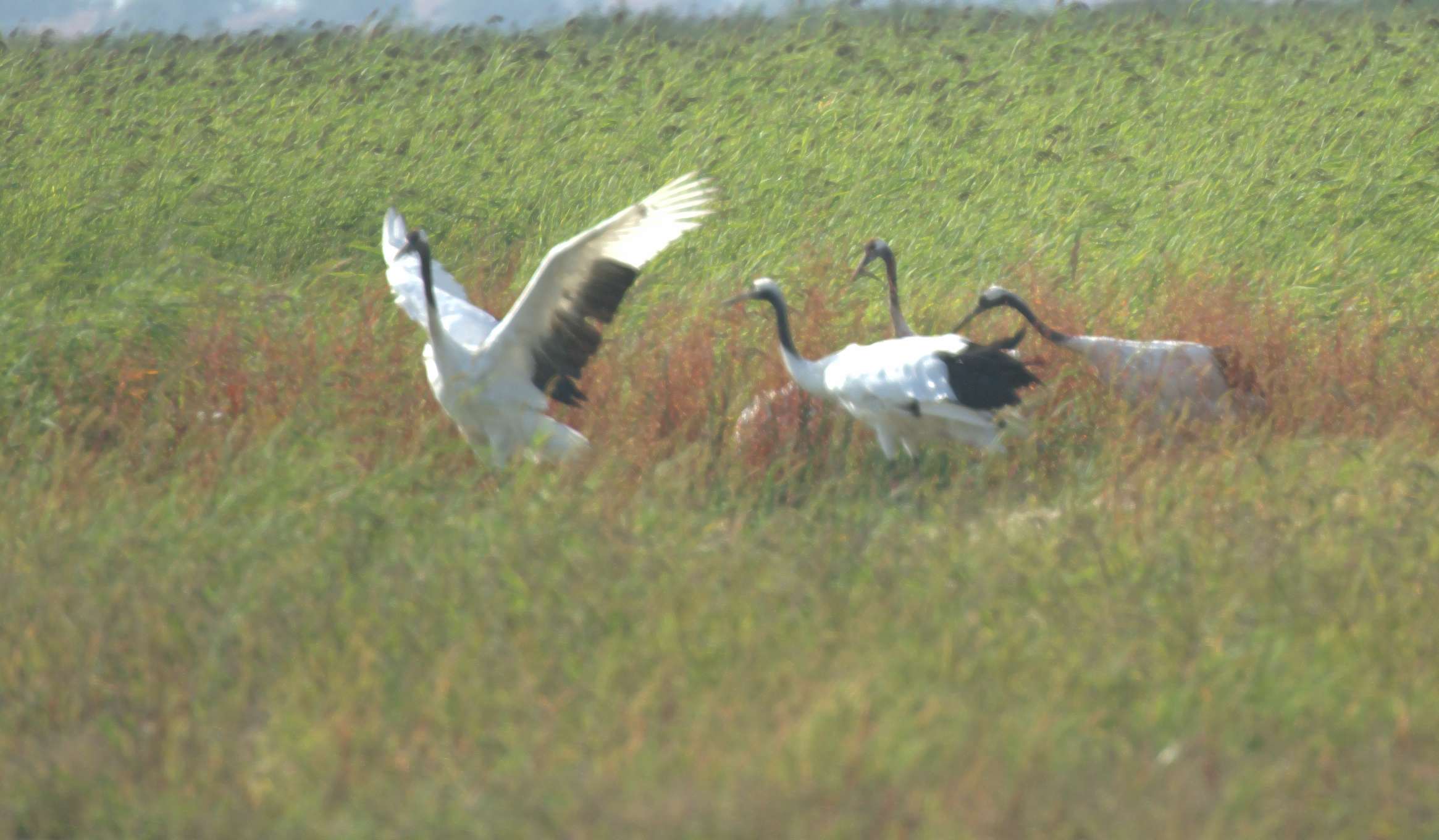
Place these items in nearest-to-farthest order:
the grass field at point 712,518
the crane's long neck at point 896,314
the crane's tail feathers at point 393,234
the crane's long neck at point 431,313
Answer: the grass field at point 712,518
the crane's long neck at point 431,313
the crane's long neck at point 896,314
the crane's tail feathers at point 393,234

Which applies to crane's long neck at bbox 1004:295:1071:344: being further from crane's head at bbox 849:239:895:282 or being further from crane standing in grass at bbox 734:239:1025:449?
crane's head at bbox 849:239:895:282

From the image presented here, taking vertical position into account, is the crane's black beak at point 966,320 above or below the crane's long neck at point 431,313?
below

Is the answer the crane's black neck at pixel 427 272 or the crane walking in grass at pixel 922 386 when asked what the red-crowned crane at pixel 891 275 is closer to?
the crane walking in grass at pixel 922 386

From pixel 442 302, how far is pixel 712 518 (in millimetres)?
2171

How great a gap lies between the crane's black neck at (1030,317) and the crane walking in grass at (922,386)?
2.06ft

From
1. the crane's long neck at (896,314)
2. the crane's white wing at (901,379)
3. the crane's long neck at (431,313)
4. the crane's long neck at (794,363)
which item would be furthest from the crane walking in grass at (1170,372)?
the crane's long neck at (431,313)

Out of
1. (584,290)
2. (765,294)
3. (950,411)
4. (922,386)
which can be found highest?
(584,290)

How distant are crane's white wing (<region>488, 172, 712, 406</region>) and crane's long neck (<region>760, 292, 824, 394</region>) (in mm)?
550

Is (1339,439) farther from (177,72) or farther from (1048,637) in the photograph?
(177,72)

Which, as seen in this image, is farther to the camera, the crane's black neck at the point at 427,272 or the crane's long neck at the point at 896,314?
the crane's long neck at the point at 896,314

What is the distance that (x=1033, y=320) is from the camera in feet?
20.7

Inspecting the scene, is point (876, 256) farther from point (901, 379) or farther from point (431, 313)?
point (431, 313)

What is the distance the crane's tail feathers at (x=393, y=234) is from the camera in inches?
265

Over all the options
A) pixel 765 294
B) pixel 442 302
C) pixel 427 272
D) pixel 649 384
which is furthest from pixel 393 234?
pixel 765 294
